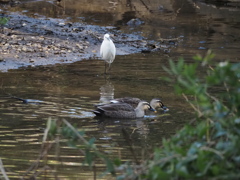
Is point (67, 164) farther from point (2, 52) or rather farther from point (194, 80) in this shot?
point (2, 52)

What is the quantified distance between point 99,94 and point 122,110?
1.69 metres

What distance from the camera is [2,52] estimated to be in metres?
15.1

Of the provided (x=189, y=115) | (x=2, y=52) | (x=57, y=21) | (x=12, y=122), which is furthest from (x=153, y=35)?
(x=12, y=122)

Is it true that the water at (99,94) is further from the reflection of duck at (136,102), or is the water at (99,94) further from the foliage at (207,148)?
the foliage at (207,148)

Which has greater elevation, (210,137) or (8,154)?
(210,137)

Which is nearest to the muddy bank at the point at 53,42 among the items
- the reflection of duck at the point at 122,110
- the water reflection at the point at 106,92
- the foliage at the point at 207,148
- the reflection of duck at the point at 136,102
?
the water reflection at the point at 106,92

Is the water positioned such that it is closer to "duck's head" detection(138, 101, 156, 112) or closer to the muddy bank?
"duck's head" detection(138, 101, 156, 112)

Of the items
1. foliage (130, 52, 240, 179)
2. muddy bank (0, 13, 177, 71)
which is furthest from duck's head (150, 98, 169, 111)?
foliage (130, 52, 240, 179)

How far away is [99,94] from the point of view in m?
11.8

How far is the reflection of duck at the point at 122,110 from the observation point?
997 centimetres

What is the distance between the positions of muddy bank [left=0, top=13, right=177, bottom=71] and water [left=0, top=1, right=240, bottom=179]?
569mm

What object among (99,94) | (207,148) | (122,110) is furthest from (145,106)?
(207,148)

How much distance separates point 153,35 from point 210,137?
16.3 m

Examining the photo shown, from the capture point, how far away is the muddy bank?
15.2 m
